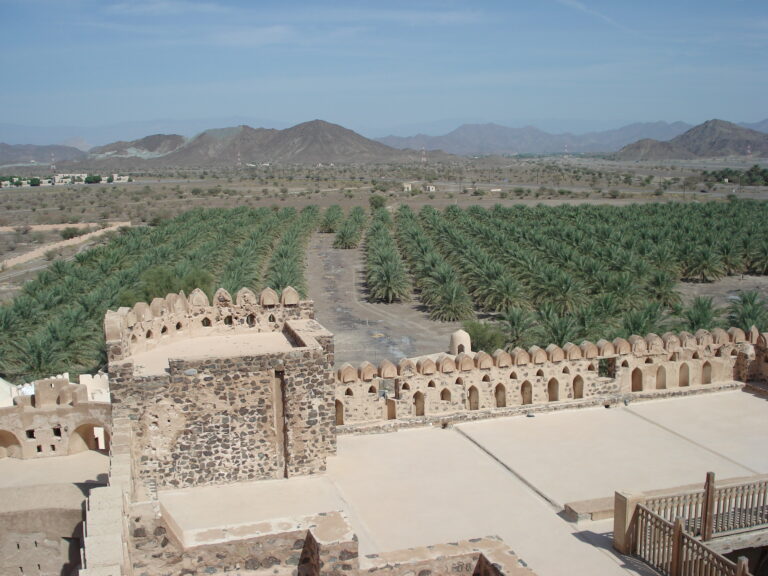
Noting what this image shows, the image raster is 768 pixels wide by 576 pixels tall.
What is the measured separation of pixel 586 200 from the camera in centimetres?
6888

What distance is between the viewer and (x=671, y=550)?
22.8 ft

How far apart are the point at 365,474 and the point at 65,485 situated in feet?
10.8

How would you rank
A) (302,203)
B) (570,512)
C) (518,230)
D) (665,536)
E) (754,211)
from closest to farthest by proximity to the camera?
(665,536), (570,512), (518,230), (754,211), (302,203)

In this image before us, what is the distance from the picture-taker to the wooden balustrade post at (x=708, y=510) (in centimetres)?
711

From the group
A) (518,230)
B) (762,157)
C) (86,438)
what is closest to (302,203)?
(518,230)

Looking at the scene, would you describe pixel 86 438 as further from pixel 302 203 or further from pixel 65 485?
pixel 302 203

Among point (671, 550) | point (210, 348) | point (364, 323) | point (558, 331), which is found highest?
point (210, 348)

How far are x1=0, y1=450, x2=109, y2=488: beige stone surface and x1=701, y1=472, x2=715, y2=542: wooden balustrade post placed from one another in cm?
669

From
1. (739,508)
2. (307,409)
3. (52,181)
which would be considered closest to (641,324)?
(739,508)

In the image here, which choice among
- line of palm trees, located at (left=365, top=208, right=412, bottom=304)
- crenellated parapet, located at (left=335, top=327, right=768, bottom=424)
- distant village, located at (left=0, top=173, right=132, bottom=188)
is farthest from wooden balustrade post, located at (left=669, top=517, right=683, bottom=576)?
distant village, located at (left=0, top=173, right=132, bottom=188)

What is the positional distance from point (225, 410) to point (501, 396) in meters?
4.22

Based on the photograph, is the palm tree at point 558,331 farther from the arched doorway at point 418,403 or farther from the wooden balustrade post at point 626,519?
the wooden balustrade post at point 626,519

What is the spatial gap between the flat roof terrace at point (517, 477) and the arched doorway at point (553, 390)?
0.94 feet

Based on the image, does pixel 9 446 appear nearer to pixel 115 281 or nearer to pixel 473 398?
pixel 473 398
